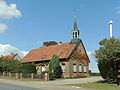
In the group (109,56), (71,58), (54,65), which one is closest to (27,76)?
(54,65)

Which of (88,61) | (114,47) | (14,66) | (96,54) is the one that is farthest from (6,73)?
(114,47)

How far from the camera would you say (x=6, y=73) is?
3419 centimetres

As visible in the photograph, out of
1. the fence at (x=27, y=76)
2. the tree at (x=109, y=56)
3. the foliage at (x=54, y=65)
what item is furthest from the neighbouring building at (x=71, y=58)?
the tree at (x=109, y=56)

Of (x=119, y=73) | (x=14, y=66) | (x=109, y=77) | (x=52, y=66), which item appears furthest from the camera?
(x=14, y=66)

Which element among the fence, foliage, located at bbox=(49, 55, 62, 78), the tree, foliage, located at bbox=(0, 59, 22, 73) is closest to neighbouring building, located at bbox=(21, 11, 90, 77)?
foliage, located at bbox=(49, 55, 62, 78)

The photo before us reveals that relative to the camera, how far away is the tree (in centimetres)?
1689

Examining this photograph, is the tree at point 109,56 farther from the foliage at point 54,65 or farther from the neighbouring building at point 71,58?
the neighbouring building at point 71,58

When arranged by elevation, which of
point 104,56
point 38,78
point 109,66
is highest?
point 104,56

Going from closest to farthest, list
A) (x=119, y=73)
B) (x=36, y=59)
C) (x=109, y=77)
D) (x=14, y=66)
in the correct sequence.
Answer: (x=119, y=73)
(x=109, y=77)
(x=14, y=66)
(x=36, y=59)

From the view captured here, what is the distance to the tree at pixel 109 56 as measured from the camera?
16.9m

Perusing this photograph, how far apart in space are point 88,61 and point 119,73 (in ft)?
61.8

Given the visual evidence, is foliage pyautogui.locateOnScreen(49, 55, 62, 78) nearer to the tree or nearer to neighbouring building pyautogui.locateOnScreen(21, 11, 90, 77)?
neighbouring building pyautogui.locateOnScreen(21, 11, 90, 77)

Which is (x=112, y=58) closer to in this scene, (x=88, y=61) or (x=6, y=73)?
(x=88, y=61)

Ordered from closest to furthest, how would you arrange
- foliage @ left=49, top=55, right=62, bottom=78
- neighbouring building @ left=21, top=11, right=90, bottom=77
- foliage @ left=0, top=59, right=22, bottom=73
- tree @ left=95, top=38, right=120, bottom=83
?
1. tree @ left=95, top=38, right=120, bottom=83
2. foliage @ left=49, top=55, right=62, bottom=78
3. neighbouring building @ left=21, top=11, right=90, bottom=77
4. foliage @ left=0, top=59, right=22, bottom=73
